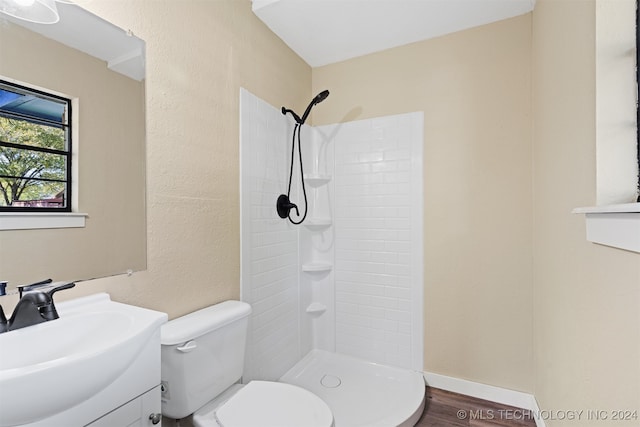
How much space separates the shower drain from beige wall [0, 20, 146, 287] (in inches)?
55.3

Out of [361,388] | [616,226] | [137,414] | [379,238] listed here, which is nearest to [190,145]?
[137,414]

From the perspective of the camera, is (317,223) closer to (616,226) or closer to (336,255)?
(336,255)

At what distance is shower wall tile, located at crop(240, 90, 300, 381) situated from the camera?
1763 mm

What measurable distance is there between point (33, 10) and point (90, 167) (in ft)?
1.59

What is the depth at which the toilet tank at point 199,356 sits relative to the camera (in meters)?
1.16

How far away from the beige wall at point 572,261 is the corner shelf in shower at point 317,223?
1.31m

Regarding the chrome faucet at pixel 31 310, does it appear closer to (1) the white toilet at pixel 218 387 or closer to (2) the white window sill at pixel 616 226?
(1) the white toilet at pixel 218 387

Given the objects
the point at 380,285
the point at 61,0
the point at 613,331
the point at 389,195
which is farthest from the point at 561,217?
the point at 61,0

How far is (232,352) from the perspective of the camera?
1383 mm

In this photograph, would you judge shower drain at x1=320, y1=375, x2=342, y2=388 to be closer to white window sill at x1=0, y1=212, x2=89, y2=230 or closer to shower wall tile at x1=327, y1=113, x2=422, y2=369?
shower wall tile at x1=327, y1=113, x2=422, y2=369

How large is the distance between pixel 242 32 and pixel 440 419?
2.47m

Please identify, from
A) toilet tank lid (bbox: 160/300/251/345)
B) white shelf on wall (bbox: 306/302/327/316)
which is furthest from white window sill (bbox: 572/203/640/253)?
white shelf on wall (bbox: 306/302/327/316)

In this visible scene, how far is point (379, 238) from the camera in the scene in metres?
2.24

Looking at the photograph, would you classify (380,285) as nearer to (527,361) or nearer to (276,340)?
(276,340)
